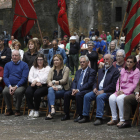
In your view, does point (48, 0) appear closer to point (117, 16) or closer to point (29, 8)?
point (117, 16)

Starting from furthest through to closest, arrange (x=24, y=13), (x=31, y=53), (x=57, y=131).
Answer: (x=24, y=13), (x=31, y=53), (x=57, y=131)

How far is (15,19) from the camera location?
10977 mm

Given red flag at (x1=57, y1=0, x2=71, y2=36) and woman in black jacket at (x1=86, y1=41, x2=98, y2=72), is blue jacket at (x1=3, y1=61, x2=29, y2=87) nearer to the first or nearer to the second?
woman in black jacket at (x1=86, y1=41, x2=98, y2=72)

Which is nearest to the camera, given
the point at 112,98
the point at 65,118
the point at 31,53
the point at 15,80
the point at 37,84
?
the point at 112,98

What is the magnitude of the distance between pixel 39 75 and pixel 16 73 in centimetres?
62

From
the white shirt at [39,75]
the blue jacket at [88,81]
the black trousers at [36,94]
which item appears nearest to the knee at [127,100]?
the blue jacket at [88,81]

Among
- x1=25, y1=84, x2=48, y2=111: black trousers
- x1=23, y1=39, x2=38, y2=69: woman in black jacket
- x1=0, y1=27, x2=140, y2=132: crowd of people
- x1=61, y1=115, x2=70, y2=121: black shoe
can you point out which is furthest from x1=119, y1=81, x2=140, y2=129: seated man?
x1=23, y1=39, x2=38, y2=69: woman in black jacket

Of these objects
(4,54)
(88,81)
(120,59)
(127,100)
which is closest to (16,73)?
(4,54)

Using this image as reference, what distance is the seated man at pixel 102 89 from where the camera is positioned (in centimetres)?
698

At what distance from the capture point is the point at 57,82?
7.68m

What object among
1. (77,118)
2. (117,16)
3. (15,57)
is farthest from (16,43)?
(117,16)

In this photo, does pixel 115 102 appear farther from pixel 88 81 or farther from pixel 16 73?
pixel 16 73

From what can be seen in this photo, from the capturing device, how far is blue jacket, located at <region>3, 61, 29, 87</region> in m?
8.17

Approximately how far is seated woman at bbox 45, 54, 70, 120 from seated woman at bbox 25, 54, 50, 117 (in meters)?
0.23
